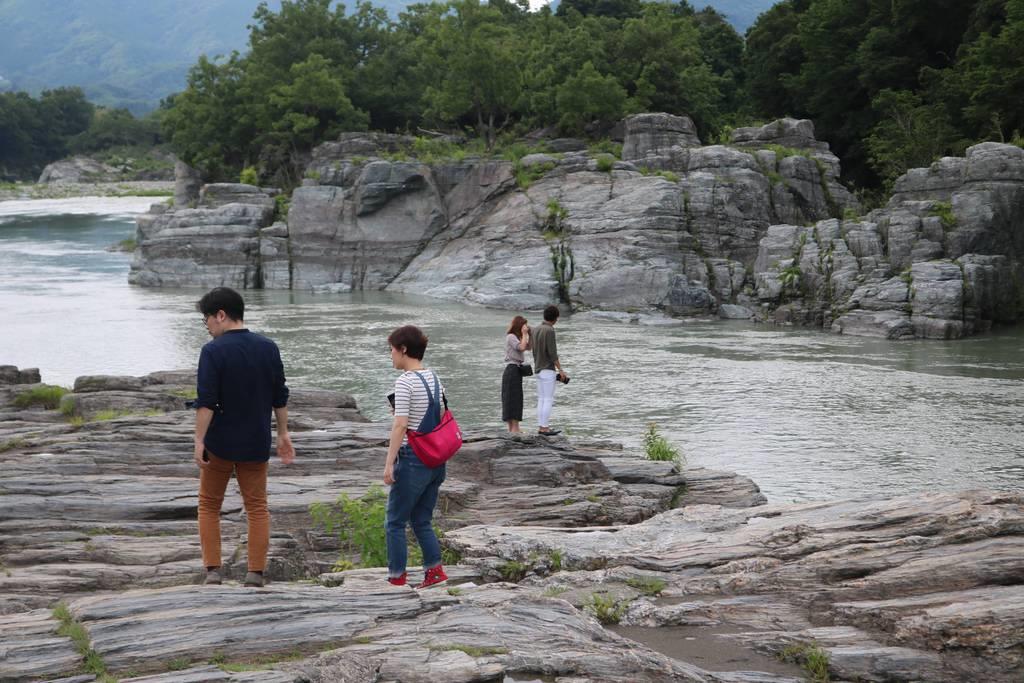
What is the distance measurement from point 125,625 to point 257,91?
186 feet

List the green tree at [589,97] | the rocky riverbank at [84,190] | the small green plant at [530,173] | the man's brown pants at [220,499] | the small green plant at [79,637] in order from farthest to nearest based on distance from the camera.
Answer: the rocky riverbank at [84,190] < the green tree at [589,97] < the small green plant at [530,173] < the man's brown pants at [220,499] < the small green plant at [79,637]

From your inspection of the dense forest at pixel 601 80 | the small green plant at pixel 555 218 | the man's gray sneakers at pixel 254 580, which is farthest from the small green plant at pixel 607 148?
the man's gray sneakers at pixel 254 580

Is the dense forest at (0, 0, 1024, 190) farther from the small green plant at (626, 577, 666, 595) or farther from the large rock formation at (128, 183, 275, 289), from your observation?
the small green plant at (626, 577, 666, 595)

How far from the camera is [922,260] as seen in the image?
103ft

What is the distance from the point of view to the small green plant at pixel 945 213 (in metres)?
32.1

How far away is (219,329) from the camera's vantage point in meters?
7.30

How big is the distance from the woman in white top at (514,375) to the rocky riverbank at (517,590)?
237 centimetres

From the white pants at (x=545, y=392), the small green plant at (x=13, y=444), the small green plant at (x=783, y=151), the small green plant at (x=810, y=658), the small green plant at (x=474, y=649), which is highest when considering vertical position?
the small green plant at (x=783, y=151)

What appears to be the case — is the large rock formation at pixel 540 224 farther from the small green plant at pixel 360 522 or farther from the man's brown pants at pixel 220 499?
the man's brown pants at pixel 220 499

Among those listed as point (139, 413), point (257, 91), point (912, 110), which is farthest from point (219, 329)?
point (257, 91)

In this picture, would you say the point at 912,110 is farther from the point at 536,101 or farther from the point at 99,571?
the point at 99,571

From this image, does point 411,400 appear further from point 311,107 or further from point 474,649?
point 311,107

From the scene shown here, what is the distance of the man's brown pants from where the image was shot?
24.0 feet

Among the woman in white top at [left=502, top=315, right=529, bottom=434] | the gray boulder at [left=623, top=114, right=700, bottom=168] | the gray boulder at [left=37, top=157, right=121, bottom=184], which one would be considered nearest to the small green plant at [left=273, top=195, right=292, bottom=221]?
the gray boulder at [left=623, top=114, right=700, bottom=168]
